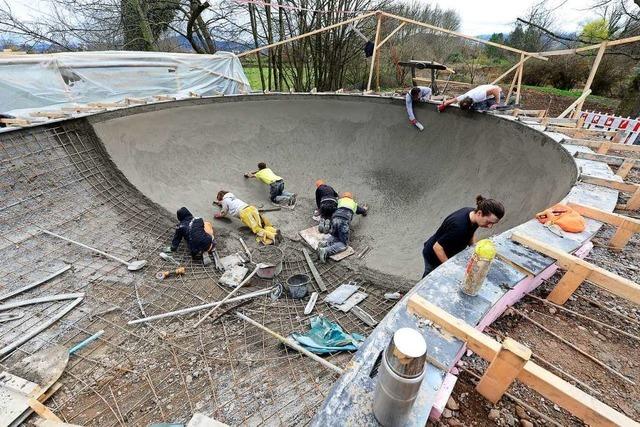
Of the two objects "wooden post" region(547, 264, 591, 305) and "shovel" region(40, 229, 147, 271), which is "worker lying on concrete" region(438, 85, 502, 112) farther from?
"shovel" region(40, 229, 147, 271)

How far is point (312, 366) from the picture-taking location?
9.88 feet

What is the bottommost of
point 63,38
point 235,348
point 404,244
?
point 404,244

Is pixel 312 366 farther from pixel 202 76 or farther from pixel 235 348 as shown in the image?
pixel 202 76

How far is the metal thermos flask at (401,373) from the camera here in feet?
3.28

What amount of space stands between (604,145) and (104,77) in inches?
498

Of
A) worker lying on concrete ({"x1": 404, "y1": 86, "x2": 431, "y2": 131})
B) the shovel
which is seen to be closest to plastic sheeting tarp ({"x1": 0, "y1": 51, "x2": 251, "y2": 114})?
the shovel

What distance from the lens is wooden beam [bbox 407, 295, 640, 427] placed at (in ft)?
3.79

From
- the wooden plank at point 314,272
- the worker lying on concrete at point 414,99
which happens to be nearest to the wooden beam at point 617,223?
the wooden plank at point 314,272

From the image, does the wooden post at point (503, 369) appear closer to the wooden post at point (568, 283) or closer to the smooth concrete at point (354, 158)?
the wooden post at point (568, 283)

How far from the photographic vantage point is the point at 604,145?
4.48 metres

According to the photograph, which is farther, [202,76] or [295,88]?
[295,88]

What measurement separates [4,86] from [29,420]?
9.13 meters

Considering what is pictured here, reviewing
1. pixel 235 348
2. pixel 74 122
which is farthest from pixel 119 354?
pixel 74 122

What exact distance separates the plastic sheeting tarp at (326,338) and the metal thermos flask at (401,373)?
7.04 ft
